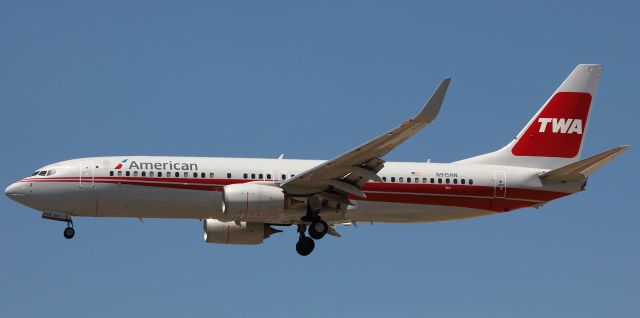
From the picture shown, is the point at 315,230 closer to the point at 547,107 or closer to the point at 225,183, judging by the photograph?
the point at 225,183

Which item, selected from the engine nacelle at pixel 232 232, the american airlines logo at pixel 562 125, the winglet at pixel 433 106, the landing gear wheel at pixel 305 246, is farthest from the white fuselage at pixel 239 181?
the winglet at pixel 433 106

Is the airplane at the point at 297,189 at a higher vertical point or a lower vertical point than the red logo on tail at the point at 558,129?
lower

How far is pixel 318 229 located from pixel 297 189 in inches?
78.1

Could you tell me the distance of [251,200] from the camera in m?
46.6

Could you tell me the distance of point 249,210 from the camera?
153 ft

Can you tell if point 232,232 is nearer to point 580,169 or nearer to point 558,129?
point 580,169

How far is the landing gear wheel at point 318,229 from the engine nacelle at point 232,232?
12.6 ft

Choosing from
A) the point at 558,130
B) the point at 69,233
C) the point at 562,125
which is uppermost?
the point at 562,125

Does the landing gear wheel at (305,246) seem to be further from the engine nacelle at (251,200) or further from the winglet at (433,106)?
the winglet at (433,106)

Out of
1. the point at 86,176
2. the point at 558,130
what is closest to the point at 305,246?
the point at 86,176

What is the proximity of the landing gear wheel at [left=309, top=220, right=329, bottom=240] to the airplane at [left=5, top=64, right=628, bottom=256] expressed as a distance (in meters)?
0.04

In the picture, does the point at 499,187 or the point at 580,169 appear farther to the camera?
the point at 499,187

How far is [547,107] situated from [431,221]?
8383mm

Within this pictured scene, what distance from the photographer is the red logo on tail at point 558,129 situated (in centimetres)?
5303
